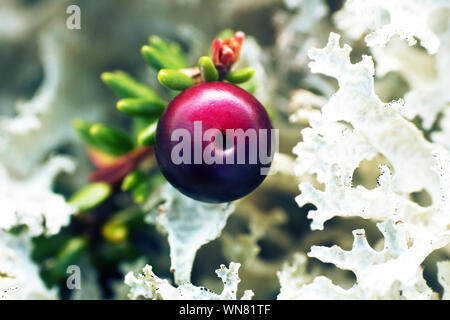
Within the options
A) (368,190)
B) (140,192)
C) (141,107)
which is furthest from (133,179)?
(368,190)

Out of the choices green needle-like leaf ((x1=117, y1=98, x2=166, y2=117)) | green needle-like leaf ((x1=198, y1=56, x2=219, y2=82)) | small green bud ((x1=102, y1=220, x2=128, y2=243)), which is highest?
green needle-like leaf ((x1=198, y1=56, x2=219, y2=82))

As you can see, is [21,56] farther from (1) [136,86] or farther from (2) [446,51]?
(2) [446,51]

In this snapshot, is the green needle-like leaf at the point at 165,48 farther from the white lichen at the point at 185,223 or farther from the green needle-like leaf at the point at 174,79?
the white lichen at the point at 185,223

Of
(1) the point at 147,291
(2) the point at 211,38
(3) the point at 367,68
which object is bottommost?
(1) the point at 147,291

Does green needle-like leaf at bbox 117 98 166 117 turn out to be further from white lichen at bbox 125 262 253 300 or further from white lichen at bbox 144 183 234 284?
white lichen at bbox 125 262 253 300

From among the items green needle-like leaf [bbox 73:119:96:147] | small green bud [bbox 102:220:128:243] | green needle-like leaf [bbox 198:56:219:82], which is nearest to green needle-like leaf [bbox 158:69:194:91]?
green needle-like leaf [bbox 198:56:219:82]

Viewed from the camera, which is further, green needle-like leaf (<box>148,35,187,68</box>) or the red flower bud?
green needle-like leaf (<box>148,35,187,68</box>)

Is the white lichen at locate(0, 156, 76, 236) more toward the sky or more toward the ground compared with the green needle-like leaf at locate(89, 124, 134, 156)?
more toward the ground

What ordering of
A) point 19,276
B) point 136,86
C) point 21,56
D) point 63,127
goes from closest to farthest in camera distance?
point 19,276 < point 136,86 < point 63,127 < point 21,56

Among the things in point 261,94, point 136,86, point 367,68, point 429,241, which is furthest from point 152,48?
point 429,241
